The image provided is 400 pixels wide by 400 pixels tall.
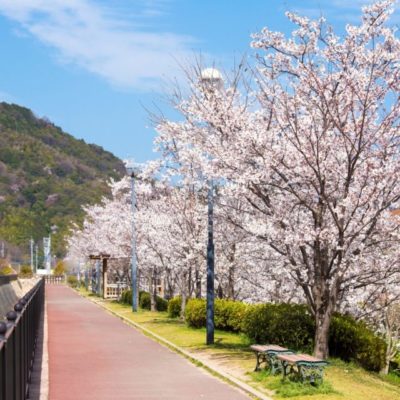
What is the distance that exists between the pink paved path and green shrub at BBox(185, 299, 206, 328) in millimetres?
1688

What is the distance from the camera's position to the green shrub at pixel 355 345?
674 inches

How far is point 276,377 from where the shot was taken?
1326 cm

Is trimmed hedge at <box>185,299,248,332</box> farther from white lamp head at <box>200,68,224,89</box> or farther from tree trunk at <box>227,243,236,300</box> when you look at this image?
white lamp head at <box>200,68,224,89</box>

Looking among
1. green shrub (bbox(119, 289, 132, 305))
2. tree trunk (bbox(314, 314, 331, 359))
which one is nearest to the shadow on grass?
tree trunk (bbox(314, 314, 331, 359))

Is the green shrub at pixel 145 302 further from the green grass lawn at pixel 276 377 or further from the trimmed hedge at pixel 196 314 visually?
the green grass lawn at pixel 276 377

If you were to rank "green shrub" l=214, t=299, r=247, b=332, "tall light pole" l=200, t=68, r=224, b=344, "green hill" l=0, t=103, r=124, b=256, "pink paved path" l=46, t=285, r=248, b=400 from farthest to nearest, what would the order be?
"green hill" l=0, t=103, r=124, b=256, "green shrub" l=214, t=299, r=247, b=332, "tall light pole" l=200, t=68, r=224, b=344, "pink paved path" l=46, t=285, r=248, b=400

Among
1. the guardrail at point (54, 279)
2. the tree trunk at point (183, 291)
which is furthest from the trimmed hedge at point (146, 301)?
the guardrail at point (54, 279)

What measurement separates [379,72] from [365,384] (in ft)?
19.1

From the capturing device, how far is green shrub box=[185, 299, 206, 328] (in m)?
24.5

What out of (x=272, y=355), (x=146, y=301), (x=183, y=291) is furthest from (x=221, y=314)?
(x=146, y=301)

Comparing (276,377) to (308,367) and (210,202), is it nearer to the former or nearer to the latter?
(308,367)

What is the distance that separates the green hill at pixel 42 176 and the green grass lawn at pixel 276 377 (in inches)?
4023

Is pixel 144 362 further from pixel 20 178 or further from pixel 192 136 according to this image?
pixel 20 178

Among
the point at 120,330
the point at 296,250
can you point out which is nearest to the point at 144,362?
the point at 296,250
